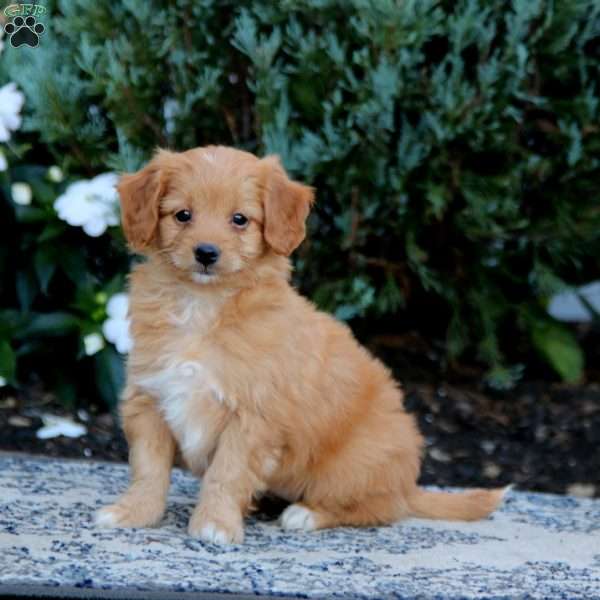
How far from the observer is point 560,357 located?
7.00 m

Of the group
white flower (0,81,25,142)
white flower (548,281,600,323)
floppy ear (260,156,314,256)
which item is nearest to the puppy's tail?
floppy ear (260,156,314,256)

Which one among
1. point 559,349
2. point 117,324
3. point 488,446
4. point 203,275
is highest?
point 203,275

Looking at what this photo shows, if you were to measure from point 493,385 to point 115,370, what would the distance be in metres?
2.10

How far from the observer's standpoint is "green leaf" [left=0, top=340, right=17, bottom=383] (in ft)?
19.9

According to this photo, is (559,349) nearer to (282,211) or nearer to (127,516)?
(282,211)

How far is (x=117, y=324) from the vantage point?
6.04 m

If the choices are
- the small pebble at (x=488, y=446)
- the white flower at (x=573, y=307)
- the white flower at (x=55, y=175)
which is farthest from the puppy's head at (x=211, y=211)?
the white flower at (x=573, y=307)

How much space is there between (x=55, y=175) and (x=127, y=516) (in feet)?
8.55

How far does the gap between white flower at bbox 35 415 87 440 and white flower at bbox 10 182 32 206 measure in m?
1.09

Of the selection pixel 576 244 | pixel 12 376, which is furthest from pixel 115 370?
pixel 576 244

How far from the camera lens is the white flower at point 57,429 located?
5883mm

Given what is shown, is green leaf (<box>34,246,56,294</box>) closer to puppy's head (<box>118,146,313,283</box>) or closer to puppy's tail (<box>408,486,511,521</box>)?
puppy's head (<box>118,146,313,283</box>)

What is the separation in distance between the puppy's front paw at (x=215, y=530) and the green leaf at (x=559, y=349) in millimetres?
3294

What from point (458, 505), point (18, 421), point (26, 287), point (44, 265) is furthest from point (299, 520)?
point (26, 287)
